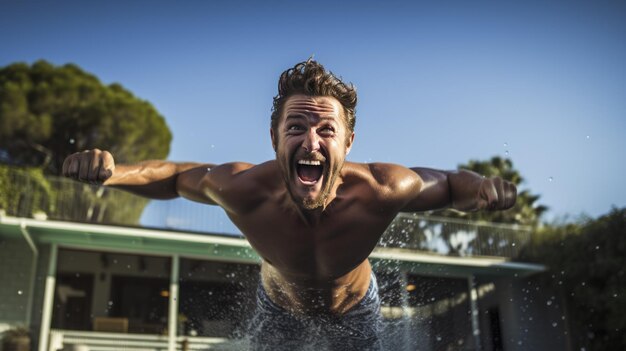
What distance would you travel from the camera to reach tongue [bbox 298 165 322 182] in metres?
3.31

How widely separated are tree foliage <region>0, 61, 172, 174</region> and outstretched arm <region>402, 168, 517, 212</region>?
76.1 ft

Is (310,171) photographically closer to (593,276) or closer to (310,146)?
(310,146)

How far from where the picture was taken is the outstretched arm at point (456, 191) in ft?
11.0

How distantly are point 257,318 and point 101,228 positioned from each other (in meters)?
9.23

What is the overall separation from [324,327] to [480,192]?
1799 mm

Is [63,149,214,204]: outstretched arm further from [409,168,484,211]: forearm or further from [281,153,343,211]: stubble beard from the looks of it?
[409,168,484,211]: forearm

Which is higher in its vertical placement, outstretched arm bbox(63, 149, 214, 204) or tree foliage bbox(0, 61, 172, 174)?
tree foliage bbox(0, 61, 172, 174)

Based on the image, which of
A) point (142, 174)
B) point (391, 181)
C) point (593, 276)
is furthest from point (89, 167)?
point (593, 276)

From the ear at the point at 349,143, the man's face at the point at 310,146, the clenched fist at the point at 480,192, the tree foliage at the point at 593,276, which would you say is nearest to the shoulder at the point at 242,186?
the man's face at the point at 310,146

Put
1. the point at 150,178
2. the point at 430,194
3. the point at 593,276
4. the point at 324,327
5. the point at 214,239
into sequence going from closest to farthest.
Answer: the point at 150,178 → the point at 430,194 → the point at 324,327 → the point at 214,239 → the point at 593,276

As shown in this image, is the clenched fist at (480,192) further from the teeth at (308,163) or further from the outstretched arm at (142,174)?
the outstretched arm at (142,174)

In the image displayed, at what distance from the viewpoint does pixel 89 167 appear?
3.19 m

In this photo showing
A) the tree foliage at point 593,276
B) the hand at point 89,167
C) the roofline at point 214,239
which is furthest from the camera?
the tree foliage at point 593,276

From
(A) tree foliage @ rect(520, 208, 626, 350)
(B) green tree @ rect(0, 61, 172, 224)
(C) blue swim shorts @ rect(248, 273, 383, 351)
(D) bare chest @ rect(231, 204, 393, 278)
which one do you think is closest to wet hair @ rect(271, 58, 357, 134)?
(D) bare chest @ rect(231, 204, 393, 278)
